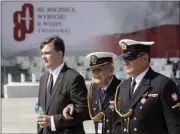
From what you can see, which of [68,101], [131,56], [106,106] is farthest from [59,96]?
[131,56]

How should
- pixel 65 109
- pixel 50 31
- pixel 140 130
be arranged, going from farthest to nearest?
pixel 50 31 → pixel 65 109 → pixel 140 130

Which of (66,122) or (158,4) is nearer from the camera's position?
(66,122)

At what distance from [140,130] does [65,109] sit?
72 centimetres

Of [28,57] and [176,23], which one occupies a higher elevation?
[176,23]

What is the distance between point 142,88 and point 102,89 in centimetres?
84

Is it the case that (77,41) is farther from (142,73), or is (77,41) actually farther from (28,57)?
(142,73)

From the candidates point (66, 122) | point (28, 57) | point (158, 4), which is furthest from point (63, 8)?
point (66, 122)

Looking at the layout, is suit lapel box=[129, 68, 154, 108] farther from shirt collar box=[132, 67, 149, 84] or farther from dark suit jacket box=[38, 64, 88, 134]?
dark suit jacket box=[38, 64, 88, 134]

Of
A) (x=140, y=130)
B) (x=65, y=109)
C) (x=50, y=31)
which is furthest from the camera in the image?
(x=50, y=31)

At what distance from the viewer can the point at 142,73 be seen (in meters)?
2.84

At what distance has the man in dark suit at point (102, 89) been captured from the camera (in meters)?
3.49

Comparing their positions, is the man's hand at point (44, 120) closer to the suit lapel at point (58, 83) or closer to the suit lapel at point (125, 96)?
the suit lapel at point (58, 83)

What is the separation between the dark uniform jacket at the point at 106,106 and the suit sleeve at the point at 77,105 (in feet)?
0.55

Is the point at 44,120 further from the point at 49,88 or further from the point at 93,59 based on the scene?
the point at 93,59
